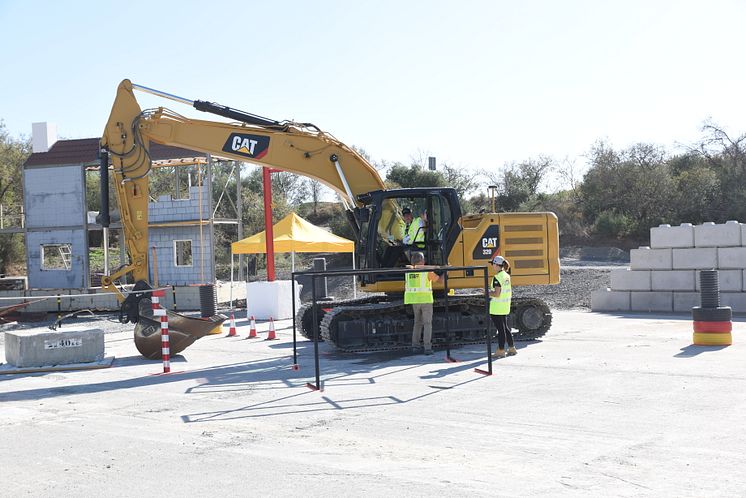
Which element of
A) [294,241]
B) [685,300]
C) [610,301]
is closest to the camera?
[685,300]

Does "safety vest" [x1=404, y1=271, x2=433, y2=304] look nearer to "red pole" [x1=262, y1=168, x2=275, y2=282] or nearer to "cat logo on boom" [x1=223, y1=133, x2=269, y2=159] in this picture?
"cat logo on boom" [x1=223, y1=133, x2=269, y2=159]

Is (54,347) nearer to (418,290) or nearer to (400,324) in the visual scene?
(400,324)

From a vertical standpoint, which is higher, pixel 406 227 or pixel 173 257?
pixel 406 227

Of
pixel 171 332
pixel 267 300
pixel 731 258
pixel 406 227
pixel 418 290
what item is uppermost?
pixel 406 227

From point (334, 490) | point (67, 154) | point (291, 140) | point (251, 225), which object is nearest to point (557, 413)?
point (334, 490)

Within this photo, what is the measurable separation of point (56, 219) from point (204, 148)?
1736 centimetres

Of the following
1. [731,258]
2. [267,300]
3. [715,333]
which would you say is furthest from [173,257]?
[715,333]

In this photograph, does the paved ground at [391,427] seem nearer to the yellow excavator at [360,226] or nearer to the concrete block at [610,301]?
the yellow excavator at [360,226]

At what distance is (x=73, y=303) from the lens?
27.4m

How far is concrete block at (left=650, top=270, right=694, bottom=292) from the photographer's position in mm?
20953

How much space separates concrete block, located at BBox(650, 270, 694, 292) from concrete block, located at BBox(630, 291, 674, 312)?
19 cm

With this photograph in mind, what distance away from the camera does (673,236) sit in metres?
21.2

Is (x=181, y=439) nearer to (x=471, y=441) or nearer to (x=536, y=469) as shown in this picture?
(x=471, y=441)

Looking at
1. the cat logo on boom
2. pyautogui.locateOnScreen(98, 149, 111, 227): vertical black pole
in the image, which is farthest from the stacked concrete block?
pyautogui.locateOnScreen(98, 149, 111, 227): vertical black pole
